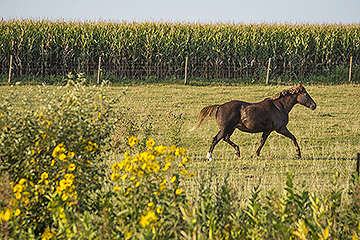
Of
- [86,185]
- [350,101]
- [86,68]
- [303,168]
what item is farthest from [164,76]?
[86,185]

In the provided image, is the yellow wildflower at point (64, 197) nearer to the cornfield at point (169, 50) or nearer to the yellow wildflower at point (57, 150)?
the yellow wildflower at point (57, 150)

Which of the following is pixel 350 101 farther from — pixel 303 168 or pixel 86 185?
pixel 86 185

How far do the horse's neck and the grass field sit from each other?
1049 mm

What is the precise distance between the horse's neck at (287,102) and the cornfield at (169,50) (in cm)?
1596

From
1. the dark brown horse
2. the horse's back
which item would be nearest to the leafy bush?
the dark brown horse

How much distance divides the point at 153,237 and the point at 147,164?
77cm

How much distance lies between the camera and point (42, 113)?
5031mm

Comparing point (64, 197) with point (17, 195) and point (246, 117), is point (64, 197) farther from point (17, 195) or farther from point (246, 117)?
point (246, 117)

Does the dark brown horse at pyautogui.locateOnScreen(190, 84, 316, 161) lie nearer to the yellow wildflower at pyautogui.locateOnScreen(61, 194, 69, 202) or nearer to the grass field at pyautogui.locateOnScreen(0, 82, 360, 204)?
the grass field at pyautogui.locateOnScreen(0, 82, 360, 204)

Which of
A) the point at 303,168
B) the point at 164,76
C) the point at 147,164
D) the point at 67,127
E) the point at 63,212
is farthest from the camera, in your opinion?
the point at 164,76

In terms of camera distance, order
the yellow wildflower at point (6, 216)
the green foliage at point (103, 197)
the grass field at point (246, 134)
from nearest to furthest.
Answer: the yellow wildflower at point (6, 216)
the green foliage at point (103, 197)
the grass field at point (246, 134)

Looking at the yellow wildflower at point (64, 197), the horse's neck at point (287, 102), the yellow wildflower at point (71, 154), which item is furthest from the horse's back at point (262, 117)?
the yellow wildflower at point (64, 197)

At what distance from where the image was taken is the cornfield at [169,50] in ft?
88.2

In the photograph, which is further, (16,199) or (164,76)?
(164,76)
